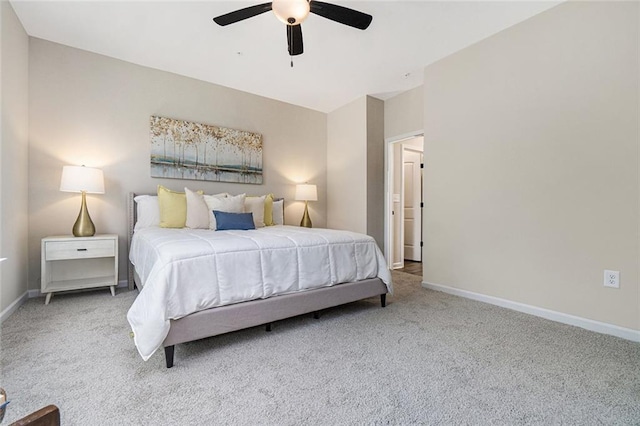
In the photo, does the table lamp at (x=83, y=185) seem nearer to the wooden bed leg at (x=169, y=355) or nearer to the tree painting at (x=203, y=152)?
the tree painting at (x=203, y=152)

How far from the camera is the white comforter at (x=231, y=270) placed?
1.65m

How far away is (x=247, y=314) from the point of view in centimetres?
195

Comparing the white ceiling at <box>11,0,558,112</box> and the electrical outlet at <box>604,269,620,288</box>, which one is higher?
the white ceiling at <box>11,0,558,112</box>

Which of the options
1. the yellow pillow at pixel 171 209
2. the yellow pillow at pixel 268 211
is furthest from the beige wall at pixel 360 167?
the yellow pillow at pixel 171 209

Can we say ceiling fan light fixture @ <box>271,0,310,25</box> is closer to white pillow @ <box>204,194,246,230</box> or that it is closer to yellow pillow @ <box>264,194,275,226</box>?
white pillow @ <box>204,194,246,230</box>

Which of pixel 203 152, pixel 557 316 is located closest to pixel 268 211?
pixel 203 152

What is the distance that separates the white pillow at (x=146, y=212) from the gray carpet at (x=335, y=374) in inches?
44.0

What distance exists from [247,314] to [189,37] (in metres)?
2.73

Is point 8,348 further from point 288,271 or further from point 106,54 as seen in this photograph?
point 106,54

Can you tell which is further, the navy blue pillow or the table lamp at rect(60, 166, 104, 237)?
the navy blue pillow

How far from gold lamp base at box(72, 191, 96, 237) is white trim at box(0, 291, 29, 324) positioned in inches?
27.2

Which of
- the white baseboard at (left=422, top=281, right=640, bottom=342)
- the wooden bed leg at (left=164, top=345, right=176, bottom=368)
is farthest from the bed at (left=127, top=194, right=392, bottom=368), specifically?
the white baseboard at (left=422, top=281, right=640, bottom=342)

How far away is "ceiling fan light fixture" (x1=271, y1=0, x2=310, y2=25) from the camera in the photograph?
6.38ft

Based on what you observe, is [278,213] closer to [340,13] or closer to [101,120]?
[101,120]
